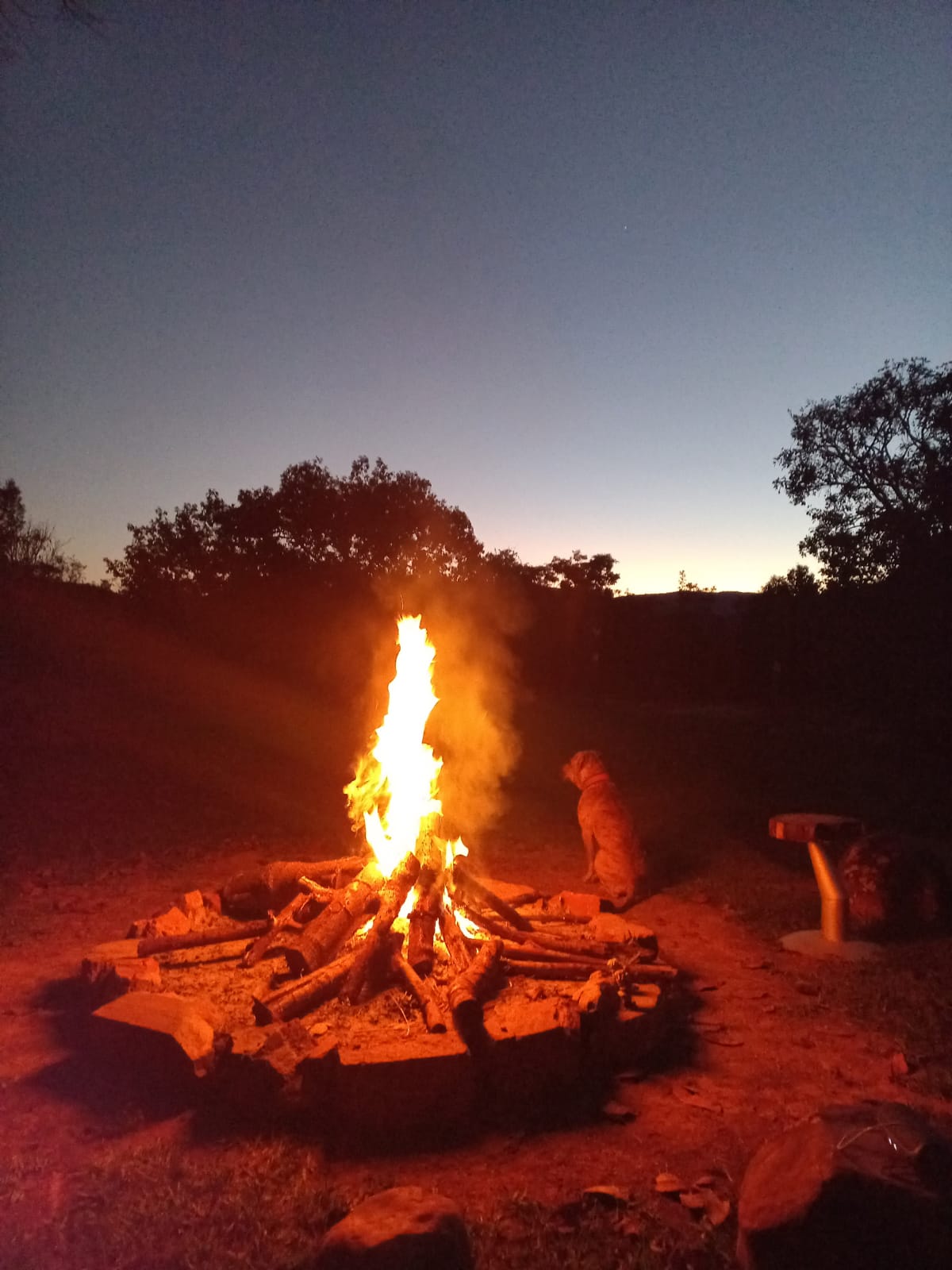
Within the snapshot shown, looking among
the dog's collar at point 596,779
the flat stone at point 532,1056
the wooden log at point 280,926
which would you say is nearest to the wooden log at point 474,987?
the flat stone at point 532,1056

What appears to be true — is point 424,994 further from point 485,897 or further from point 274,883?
point 274,883

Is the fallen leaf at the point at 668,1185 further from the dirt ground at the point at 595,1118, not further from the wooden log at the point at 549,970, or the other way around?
the wooden log at the point at 549,970

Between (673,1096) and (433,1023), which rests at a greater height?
(433,1023)

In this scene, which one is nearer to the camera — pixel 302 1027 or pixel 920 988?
pixel 302 1027

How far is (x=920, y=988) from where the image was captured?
637 centimetres

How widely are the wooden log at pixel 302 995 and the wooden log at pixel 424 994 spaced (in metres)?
0.30

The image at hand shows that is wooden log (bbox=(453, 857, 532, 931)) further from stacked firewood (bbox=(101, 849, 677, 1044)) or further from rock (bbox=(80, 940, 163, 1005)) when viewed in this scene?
rock (bbox=(80, 940, 163, 1005))

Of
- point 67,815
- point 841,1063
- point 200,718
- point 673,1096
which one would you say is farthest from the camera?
point 200,718

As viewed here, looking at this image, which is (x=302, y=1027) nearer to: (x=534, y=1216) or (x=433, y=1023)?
(x=433, y=1023)

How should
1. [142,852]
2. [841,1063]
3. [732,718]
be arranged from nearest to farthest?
1. [841,1063]
2. [142,852]
3. [732,718]

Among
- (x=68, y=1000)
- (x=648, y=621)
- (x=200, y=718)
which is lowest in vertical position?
(x=68, y=1000)

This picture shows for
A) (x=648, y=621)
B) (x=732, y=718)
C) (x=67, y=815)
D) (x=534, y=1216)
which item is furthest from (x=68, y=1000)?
(x=648, y=621)

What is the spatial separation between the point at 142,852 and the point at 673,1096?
285 inches

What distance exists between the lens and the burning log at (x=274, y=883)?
714 centimetres
